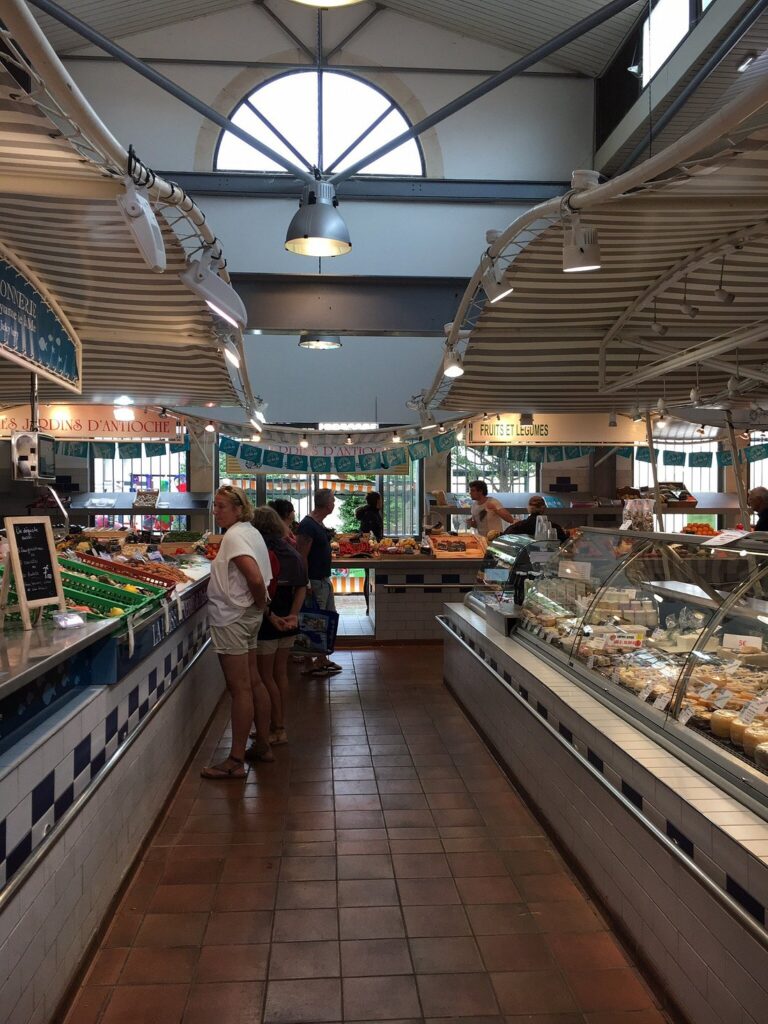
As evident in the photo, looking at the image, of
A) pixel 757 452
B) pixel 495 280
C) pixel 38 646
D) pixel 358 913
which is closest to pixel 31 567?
pixel 38 646

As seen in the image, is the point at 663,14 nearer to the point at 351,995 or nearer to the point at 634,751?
the point at 634,751

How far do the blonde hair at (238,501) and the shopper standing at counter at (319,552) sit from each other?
8.82 feet

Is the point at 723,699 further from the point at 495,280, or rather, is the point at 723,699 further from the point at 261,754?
the point at 495,280

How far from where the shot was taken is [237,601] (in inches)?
215

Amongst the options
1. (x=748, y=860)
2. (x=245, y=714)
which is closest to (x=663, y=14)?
(x=245, y=714)

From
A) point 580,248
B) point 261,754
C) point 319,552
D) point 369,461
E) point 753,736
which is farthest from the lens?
point 369,461

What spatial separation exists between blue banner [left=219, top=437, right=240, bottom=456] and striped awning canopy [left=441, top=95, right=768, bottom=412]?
356cm

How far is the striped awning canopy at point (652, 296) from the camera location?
484 centimetres

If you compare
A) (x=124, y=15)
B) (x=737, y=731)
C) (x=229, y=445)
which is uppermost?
(x=124, y=15)

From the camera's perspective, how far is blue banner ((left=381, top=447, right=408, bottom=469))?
13.5 metres

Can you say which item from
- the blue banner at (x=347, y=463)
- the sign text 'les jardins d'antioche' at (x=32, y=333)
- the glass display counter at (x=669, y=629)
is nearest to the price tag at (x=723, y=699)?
the glass display counter at (x=669, y=629)

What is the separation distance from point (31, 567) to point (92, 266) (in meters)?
3.15

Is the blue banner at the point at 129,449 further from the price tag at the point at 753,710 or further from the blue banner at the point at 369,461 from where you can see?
the price tag at the point at 753,710

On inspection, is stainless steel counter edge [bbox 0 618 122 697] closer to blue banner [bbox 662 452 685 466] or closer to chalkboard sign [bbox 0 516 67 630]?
chalkboard sign [bbox 0 516 67 630]
